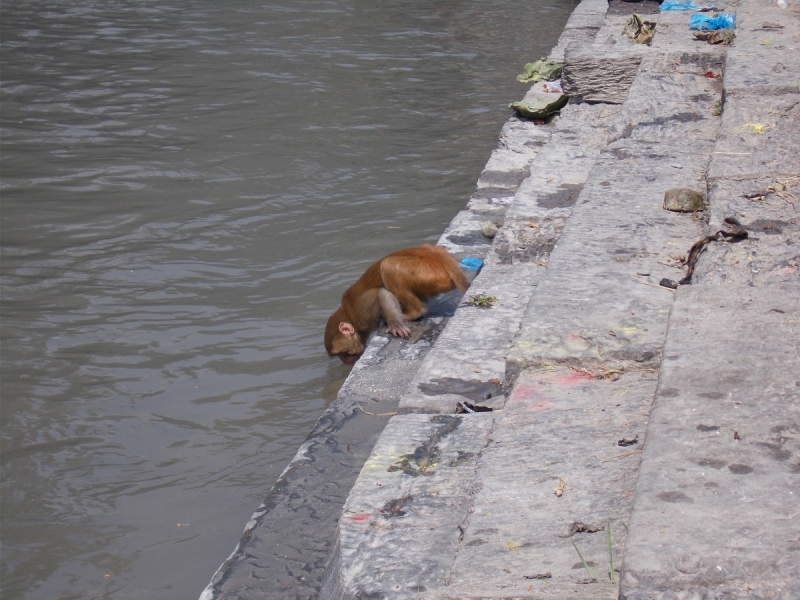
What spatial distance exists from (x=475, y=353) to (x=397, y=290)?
1.21m

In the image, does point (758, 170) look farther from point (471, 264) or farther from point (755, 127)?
point (471, 264)

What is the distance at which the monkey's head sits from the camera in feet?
16.5

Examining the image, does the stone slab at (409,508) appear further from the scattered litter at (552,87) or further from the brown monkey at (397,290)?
the scattered litter at (552,87)

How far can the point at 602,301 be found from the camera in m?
2.90

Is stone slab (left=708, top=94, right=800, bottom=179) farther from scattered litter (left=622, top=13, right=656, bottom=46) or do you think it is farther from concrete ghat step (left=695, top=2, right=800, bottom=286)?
scattered litter (left=622, top=13, right=656, bottom=46)

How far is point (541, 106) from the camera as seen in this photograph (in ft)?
23.9

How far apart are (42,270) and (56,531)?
3176mm

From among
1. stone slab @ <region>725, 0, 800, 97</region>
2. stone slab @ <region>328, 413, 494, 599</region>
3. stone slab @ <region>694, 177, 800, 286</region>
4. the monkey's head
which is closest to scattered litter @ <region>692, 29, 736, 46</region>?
stone slab @ <region>725, 0, 800, 97</region>

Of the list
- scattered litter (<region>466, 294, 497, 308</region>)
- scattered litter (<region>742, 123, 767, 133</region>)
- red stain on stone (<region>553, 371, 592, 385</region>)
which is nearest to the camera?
red stain on stone (<region>553, 371, 592, 385</region>)

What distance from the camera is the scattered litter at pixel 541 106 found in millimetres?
7285

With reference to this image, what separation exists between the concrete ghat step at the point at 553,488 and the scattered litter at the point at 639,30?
4867 mm

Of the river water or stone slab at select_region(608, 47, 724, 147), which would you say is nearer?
the river water

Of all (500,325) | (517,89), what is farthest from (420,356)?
(517,89)

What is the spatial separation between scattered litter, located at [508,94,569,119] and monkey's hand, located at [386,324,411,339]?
11.2 ft
